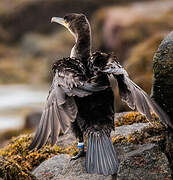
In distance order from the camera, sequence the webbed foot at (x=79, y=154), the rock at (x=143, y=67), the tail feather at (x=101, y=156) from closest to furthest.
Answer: the tail feather at (x=101, y=156)
the webbed foot at (x=79, y=154)
the rock at (x=143, y=67)

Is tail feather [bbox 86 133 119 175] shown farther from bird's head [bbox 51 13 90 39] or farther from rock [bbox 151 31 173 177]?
bird's head [bbox 51 13 90 39]

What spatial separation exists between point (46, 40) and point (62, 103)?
91.9 ft

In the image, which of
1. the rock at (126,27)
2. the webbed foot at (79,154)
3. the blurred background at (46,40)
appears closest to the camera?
the webbed foot at (79,154)

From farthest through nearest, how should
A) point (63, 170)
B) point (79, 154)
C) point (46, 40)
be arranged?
point (46, 40), point (79, 154), point (63, 170)

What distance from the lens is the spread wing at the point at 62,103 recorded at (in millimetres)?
5816

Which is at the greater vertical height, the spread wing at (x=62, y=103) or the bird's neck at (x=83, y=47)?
the bird's neck at (x=83, y=47)

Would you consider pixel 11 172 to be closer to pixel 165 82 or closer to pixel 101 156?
pixel 101 156

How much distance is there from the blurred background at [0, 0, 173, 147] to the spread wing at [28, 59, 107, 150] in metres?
6.10

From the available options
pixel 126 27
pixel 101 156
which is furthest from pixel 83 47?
pixel 126 27

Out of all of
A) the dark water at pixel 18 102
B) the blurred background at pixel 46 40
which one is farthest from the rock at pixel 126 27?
the dark water at pixel 18 102

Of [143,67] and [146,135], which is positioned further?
[143,67]

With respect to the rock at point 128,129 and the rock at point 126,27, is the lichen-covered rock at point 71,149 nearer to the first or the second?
the rock at point 128,129

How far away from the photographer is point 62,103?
19.8 feet

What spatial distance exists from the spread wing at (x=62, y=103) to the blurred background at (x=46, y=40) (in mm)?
6097
